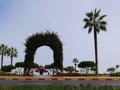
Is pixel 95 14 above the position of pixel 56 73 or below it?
above

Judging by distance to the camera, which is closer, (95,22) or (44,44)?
(44,44)

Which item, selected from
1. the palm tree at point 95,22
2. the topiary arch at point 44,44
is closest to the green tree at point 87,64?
the palm tree at point 95,22

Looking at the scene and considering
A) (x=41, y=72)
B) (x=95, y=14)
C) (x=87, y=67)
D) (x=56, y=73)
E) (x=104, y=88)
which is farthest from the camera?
(x=87, y=67)

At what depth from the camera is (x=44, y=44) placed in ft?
143

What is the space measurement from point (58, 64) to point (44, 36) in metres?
4.08

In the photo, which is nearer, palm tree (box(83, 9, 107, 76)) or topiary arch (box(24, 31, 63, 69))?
topiary arch (box(24, 31, 63, 69))

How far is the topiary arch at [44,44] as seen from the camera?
1668 inches

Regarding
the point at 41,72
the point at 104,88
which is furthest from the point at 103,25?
the point at 104,88

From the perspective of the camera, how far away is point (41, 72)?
2019 inches

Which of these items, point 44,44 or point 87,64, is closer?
point 44,44

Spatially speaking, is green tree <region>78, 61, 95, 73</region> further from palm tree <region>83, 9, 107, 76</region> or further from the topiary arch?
the topiary arch

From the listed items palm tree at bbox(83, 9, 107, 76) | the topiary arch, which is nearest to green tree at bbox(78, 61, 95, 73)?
palm tree at bbox(83, 9, 107, 76)

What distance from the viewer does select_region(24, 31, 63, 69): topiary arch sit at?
42.4 meters

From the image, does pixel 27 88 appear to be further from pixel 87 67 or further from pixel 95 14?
pixel 87 67
